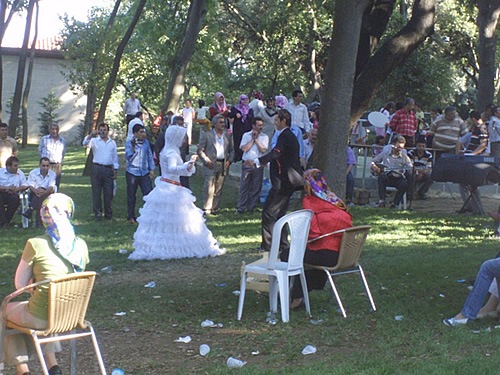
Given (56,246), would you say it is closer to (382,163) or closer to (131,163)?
(131,163)

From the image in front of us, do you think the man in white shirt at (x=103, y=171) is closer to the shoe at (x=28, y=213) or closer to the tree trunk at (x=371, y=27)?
the shoe at (x=28, y=213)

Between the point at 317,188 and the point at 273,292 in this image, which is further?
the point at 317,188

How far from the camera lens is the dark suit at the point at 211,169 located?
1761 centimetres

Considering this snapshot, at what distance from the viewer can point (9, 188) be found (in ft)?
55.4

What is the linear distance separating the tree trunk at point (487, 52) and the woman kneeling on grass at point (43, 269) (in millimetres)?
17383

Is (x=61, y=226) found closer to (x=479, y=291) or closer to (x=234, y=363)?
(x=234, y=363)

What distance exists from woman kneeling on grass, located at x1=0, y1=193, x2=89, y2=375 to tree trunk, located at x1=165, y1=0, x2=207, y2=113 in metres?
16.7

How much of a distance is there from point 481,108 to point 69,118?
1510 inches

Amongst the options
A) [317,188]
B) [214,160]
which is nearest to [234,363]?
[317,188]

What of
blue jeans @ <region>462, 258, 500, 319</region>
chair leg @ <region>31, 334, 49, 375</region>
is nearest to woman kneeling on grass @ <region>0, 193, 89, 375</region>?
chair leg @ <region>31, 334, 49, 375</region>

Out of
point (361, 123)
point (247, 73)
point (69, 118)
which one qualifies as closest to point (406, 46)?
point (361, 123)

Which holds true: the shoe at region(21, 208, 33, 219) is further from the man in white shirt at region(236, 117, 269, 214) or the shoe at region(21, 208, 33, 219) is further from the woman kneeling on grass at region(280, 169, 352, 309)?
the woman kneeling on grass at region(280, 169, 352, 309)

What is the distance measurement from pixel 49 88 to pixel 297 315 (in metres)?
50.3

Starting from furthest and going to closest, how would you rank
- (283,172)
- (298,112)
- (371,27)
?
(298,112)
(371,27)
(283,172)
